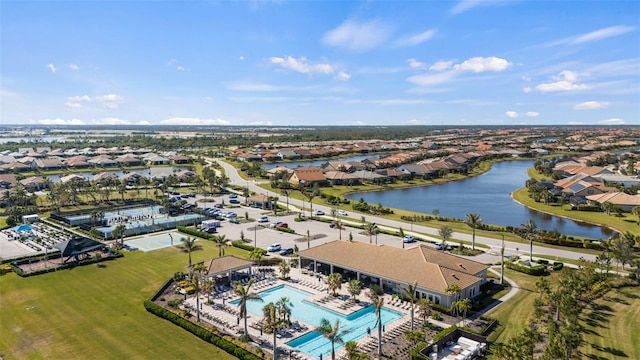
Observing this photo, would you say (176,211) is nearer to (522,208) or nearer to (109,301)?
(109,301)

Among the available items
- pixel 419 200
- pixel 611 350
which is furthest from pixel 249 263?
pixel 419 200

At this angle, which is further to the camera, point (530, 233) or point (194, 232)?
point (194, 232)

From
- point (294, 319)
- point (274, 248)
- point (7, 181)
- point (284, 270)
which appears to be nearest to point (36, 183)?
point (7, 181)

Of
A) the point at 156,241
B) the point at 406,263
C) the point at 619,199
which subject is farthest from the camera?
the point at 619,199

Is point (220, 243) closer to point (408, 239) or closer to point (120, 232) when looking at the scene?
point (120, 232)

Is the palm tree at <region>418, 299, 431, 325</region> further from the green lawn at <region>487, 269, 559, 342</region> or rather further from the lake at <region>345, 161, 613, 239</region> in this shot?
the lake at <region>345, 161, 613, 239</region>

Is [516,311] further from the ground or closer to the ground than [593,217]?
further from the ground

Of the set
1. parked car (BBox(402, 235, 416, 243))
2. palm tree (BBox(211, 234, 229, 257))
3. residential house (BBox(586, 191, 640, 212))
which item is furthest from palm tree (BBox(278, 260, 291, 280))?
residential house (BBox(586, 191, 640, 212))
